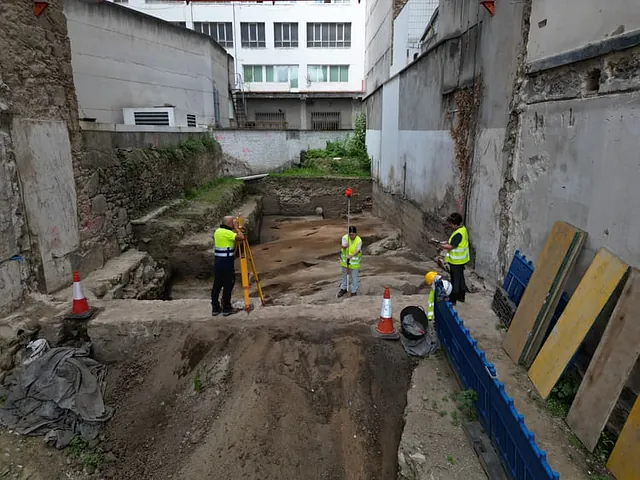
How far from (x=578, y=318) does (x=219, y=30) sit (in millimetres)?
33619

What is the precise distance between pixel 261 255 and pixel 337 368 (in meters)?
8.65

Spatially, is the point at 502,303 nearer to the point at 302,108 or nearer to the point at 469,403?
the point at 469,403

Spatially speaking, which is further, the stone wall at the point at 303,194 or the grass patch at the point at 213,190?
the stone wall at the point at 303,194

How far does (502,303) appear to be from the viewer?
19.7 feet

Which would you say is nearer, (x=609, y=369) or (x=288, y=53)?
(x=609, y=369)

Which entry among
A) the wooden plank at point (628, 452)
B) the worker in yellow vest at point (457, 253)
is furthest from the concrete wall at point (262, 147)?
the wooden plank at point (628, 452)

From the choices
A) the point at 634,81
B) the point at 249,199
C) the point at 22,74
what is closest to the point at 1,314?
the point at 22,74

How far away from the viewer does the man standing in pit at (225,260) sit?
643cm

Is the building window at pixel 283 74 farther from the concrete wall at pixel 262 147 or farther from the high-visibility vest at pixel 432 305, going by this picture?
the high-visibility vest at pixel 432 305

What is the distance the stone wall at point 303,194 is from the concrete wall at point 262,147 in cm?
160

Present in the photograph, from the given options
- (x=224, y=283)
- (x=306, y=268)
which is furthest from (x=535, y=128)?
(x=306, y=268)

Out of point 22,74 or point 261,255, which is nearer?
point 22,74

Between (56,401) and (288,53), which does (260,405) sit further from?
(288,53)

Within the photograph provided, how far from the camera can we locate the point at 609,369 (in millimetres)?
3723
